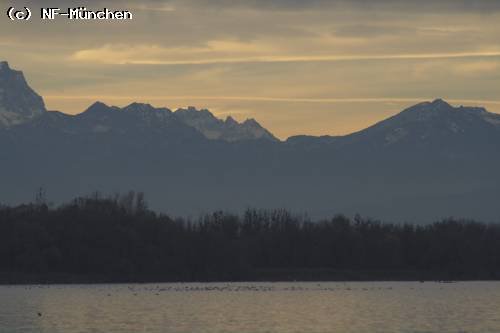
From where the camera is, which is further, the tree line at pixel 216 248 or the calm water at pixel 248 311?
the tree line at pixel 216 248

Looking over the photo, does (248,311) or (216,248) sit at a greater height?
(216,248)

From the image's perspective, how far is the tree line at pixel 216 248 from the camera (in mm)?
145250

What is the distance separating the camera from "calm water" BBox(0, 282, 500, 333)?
71.4 metres

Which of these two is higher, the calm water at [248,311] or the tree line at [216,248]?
the tree line at [216,248]

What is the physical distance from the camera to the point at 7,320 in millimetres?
76875

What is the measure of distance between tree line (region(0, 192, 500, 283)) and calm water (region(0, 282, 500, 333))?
25112 mm

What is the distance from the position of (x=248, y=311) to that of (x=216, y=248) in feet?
232

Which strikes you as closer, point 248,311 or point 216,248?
point 248,311

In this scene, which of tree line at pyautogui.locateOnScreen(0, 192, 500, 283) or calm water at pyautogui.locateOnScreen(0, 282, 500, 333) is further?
tree line at pyautogui.locateOnScreen(0, 192, 500, 283)

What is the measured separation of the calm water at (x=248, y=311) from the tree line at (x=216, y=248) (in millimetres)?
25112

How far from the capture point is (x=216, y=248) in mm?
155750

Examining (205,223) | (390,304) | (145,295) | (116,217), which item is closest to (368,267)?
(205,223)

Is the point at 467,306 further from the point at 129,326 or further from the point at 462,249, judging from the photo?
the point at 462,249

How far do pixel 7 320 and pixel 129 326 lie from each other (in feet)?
29.9
